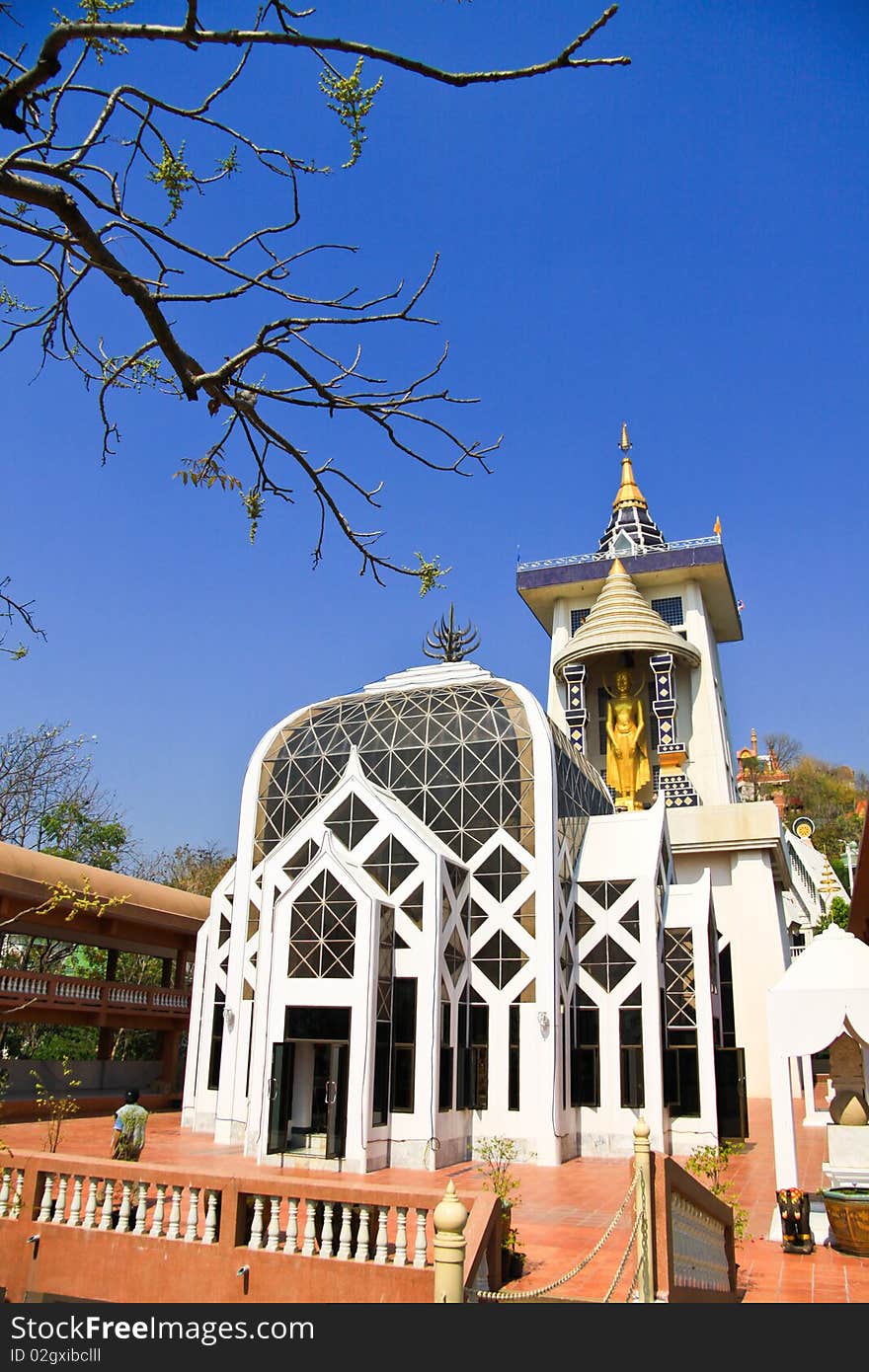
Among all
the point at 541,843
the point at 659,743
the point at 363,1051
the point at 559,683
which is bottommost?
the point at 363,1051

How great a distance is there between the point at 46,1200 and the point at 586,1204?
22.4 ft

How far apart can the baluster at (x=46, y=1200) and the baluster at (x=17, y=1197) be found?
221 mm

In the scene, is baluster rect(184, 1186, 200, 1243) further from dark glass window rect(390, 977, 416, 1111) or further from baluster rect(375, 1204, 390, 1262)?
dark glass window rect(390, 977, 416, 1111)

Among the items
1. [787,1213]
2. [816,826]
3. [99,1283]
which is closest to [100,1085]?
[99,1283]

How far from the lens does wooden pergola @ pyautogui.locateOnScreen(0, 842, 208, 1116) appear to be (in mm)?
18109

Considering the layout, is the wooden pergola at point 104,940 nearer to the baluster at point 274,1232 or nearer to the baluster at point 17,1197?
the baluster at point 17,1197

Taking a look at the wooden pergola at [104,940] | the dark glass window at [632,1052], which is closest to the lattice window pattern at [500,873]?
the dark glass window at [632,1052]

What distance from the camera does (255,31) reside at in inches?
144

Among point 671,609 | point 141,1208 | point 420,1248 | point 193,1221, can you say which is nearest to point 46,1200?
point 141,1208

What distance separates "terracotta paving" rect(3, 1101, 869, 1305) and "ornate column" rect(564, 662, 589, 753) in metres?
17.4

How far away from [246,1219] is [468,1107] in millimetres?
9399

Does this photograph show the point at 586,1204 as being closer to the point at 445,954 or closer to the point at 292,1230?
the point at 445,954

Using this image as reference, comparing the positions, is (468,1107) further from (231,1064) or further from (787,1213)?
(787,1213)
